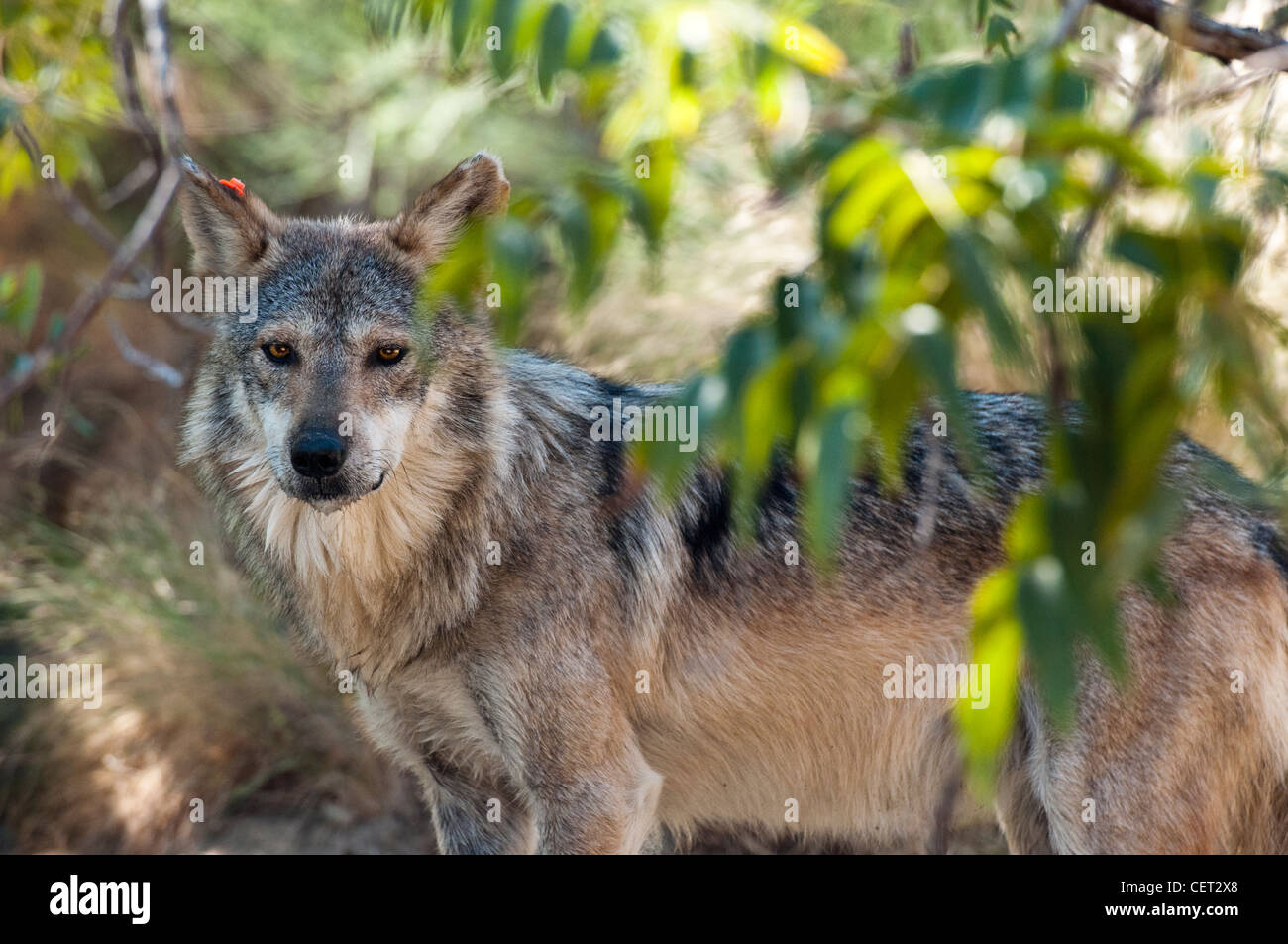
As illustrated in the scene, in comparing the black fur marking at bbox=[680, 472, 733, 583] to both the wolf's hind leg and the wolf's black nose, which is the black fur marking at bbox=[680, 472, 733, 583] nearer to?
the wolf's hind leg

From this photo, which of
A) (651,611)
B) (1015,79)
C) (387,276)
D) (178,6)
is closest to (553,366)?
(387,276)

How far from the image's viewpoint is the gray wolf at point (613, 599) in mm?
3854

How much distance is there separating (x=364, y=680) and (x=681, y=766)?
1.20 metres

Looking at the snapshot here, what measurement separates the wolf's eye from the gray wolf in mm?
36

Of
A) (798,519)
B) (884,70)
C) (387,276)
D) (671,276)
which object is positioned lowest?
(798,519)

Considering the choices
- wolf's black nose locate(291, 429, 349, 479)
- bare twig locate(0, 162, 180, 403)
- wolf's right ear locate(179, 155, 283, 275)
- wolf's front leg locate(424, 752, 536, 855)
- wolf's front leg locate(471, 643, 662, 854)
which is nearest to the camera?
wolf's black nose locate(291, 429, 349, 479)

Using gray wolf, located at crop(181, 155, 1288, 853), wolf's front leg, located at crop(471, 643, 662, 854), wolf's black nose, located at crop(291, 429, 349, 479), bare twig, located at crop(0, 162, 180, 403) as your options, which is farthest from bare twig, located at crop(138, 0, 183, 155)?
wolf's front leg, located at crop(471, 643, 662, 854)

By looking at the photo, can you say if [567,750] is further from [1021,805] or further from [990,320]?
[990,320]

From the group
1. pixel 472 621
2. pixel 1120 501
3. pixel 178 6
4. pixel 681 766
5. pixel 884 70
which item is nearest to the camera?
pixel 1120 501

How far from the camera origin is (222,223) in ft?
14.0

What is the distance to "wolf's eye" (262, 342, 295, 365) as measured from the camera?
3949mm

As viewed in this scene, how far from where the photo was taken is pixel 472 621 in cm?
409

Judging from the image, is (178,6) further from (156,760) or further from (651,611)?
(651,611)

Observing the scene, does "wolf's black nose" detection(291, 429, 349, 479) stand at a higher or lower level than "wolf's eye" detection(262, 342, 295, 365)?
lower
